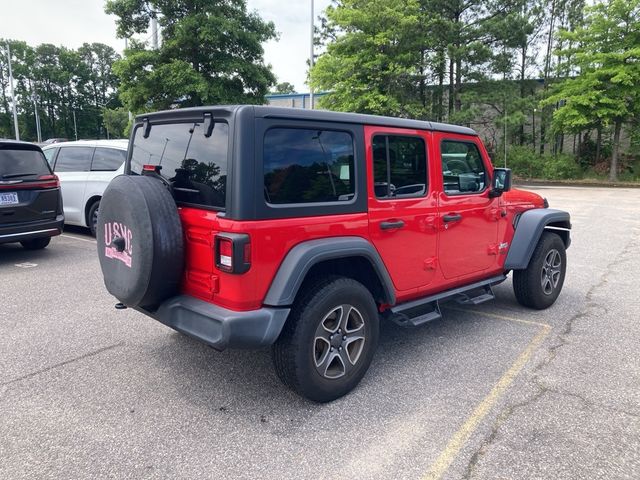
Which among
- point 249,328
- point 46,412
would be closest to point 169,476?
point 249,328

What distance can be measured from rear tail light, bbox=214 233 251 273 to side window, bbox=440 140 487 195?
1988mm

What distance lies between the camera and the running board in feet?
11.4

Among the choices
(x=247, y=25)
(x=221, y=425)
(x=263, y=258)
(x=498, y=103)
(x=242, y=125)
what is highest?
(x=247, y=25)

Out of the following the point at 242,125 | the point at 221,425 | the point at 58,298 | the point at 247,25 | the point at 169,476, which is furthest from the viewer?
the point at 247,25

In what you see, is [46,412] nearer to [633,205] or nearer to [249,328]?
[249,328]

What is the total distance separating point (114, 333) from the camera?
4.16m

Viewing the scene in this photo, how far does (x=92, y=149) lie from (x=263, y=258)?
7.11 meters

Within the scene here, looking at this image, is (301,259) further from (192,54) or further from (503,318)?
(192,54)

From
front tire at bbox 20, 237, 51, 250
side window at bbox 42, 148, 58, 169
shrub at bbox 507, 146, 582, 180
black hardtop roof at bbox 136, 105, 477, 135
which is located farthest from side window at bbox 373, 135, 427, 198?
shrub at bbox 507, 146, 582, 180

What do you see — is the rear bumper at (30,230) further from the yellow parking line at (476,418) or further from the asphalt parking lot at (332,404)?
the yellow parking line at (476,418)

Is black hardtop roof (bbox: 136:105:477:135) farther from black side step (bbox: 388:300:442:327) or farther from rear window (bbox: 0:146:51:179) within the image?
rear window (bbox: 0:146:51:179)

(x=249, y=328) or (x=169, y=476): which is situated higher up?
(x=249, y=328)

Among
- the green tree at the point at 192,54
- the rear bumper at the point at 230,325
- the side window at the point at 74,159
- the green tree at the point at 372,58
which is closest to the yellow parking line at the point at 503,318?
the rear bumper at the point at 230,325

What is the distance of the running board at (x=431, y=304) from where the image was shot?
3480mm
